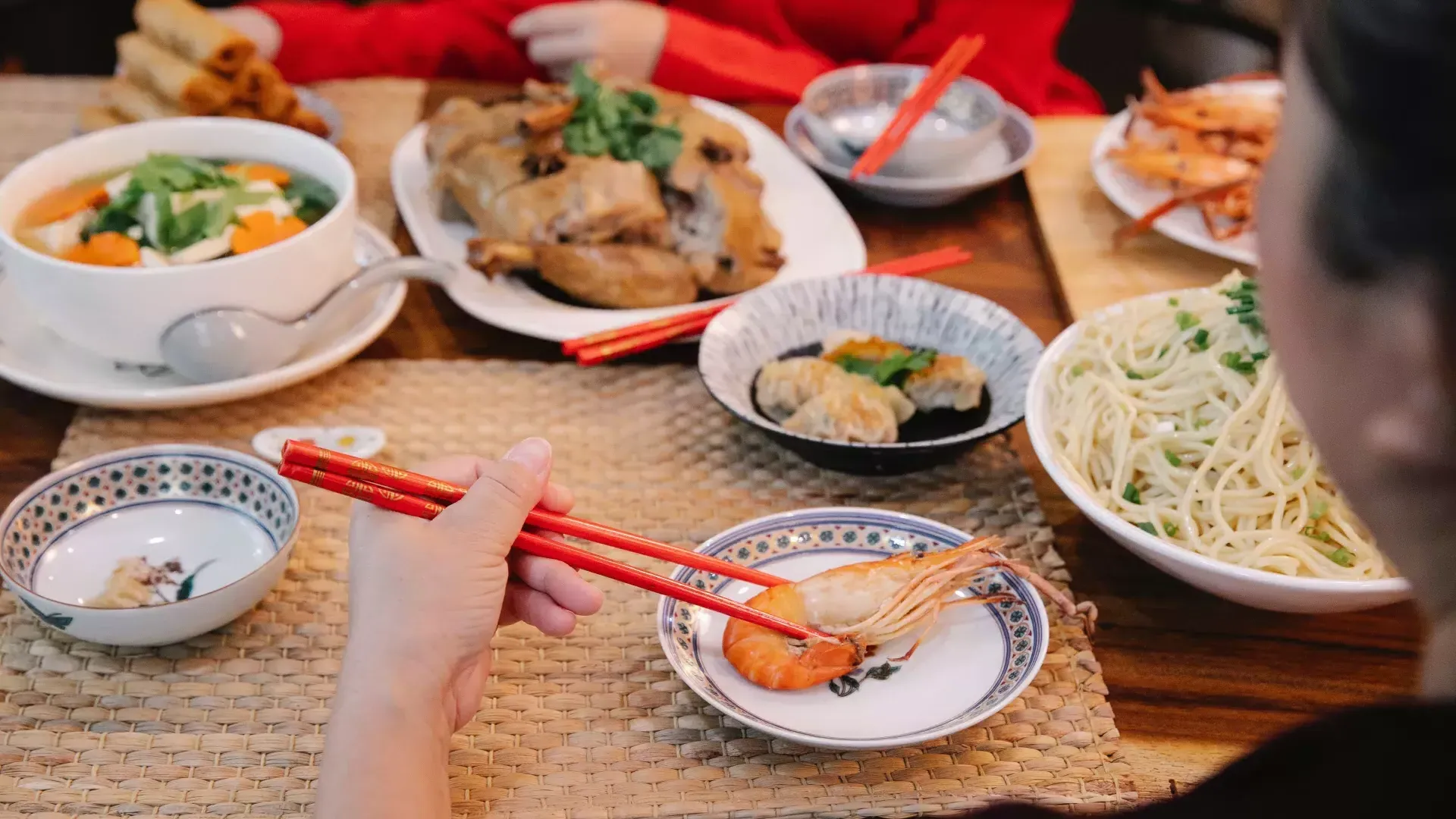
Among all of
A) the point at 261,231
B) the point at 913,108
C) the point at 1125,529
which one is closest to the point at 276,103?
the point at 261,231

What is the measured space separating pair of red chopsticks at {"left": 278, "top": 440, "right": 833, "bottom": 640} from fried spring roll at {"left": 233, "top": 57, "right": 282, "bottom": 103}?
117cm

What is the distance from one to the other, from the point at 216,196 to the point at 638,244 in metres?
0.61

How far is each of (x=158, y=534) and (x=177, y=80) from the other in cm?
107

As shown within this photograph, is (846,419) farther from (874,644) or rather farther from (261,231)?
(261,231)

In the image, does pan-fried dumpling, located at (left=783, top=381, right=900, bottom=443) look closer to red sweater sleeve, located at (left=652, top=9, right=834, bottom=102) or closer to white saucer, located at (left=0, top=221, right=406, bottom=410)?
white saucer, located at (left=0, top=221, right=406, bottom=410)

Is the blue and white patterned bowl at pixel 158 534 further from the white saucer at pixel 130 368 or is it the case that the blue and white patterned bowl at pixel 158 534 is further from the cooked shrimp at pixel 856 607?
the cooked shrimp at pixel 856 607

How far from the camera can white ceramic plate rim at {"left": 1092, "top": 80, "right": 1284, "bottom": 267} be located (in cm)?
189

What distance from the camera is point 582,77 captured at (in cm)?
191

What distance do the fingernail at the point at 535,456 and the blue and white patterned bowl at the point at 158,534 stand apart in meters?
0.28

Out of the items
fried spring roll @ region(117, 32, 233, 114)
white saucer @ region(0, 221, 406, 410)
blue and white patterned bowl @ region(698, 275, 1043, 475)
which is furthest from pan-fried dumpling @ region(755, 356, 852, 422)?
fried spring roll @ region(117, 32, 233, 114)

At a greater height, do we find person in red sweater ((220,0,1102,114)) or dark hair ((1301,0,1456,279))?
dark hair ((1301,0,1456,279))

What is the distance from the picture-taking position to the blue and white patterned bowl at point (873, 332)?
141 cm

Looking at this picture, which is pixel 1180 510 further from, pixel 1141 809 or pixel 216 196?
pixel 216 196

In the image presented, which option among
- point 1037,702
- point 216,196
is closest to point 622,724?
point 1037,702
